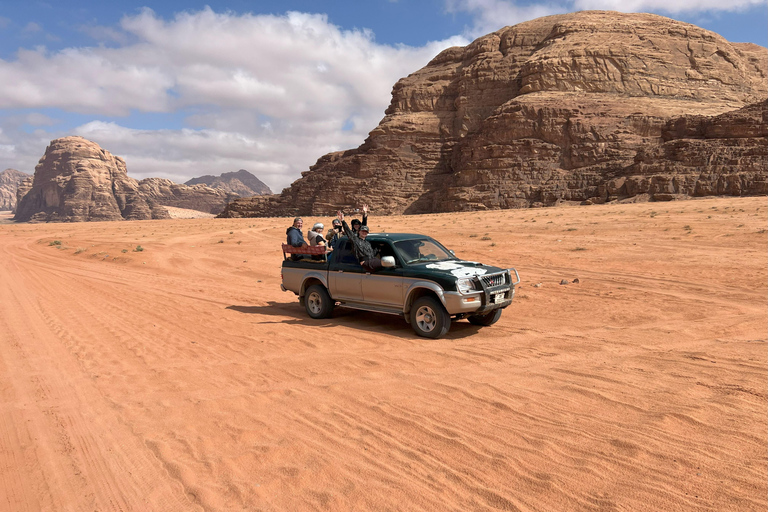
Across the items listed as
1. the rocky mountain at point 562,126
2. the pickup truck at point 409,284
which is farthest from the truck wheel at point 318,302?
the rocky mountain at point 562,126

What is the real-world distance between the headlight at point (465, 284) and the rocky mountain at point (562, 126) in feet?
169

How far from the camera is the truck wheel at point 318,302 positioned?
9.97 meters

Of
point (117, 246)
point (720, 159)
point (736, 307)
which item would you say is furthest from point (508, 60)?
point (736, 307)

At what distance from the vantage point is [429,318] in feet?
27.5

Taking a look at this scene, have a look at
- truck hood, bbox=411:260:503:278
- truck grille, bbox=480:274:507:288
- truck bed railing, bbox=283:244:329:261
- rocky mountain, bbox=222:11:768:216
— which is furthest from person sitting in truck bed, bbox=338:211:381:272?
rocky mountain, bbox=222:11:768:216

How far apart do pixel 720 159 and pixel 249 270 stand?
5546cm

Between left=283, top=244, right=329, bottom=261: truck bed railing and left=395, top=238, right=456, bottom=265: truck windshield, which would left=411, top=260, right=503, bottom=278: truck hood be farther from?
left=283, top=244, right=329, bottom=261: truck bed railing

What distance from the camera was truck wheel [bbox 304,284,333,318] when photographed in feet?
32.7

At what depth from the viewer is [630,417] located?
480 centimetres

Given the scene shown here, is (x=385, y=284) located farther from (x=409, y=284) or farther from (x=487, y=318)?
(x=487, y=318)

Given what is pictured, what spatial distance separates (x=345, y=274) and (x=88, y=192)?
191653 mm

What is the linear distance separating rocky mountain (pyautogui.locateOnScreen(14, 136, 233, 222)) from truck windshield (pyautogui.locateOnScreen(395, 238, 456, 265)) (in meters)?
174

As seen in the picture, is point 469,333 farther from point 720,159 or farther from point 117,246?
point 720,159

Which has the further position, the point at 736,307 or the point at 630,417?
the point at 736,307
